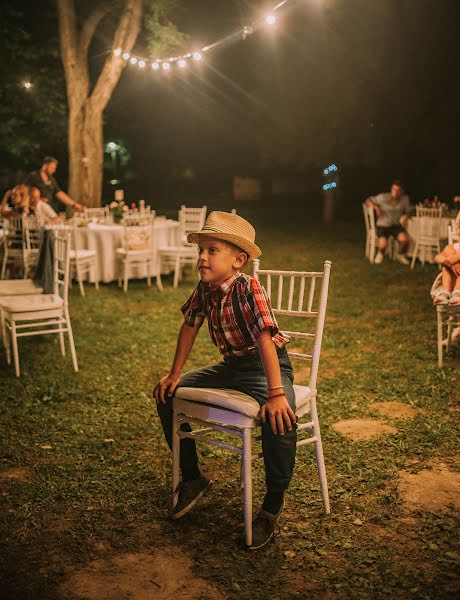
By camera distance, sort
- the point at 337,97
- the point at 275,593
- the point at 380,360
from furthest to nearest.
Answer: the point at 337,97 → the point at 380,360 → the point at 275,593

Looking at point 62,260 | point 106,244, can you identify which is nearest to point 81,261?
point 106,244

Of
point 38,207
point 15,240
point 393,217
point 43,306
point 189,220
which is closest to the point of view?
point 43,306

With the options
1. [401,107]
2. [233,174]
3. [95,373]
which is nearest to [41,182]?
[95,373]

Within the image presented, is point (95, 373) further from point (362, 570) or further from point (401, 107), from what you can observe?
point (401, 107)

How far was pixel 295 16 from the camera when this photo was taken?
58.7 ft

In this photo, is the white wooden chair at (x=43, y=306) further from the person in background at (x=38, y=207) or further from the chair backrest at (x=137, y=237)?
the person in background at (x=38, y=207)

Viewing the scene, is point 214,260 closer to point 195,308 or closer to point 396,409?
point 195,308

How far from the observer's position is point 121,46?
12.8m

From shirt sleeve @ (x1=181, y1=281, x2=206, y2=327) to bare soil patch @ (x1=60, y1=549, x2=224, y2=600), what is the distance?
106 cm

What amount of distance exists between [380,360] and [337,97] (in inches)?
555

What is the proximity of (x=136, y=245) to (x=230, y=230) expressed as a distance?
662cm

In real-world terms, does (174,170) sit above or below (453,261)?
above

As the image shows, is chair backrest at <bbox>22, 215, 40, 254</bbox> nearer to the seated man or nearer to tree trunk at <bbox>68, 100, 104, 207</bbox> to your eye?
tree trunk at <bbox>68, 100, 104, 207</bbox>

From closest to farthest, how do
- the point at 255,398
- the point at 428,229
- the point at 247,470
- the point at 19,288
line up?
the point at 247,470 → the point at 255,398 → the point at 19,288 → the point at 428,229
